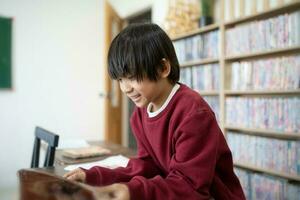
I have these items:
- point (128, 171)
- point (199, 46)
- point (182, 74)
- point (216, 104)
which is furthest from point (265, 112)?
point (128, 171)

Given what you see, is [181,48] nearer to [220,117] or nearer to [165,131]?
[220,117]

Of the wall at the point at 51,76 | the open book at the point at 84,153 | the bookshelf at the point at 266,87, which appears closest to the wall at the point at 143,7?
the wall at the point at 51,76

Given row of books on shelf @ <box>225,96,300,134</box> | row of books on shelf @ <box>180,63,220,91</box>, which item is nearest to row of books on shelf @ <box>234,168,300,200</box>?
row of books on shelf @ <box>225,96,300,134</box>

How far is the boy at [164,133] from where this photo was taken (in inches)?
24.2

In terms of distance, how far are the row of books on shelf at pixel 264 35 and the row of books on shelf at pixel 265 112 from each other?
365mm

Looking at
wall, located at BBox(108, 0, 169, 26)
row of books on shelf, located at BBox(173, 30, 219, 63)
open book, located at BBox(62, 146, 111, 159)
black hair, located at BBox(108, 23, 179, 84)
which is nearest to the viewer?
black hair, located at BBox(108, 23, 179, 84)

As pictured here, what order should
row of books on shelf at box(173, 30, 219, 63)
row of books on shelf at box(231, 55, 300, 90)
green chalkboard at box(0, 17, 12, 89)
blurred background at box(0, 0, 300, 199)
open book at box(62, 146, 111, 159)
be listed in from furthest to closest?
green chalkboard at box(0, 17, 12, 89) → row of books on shelf at box(173, 30, 219, 63) → blurred background at box(0, 0, 300, 199) → row of books on shelf at box(231, 55, 300, 90) → open book at box(62, 146, 111, 159)

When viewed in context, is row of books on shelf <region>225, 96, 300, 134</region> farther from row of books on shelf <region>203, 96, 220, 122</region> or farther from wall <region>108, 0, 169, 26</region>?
wall <region>108, 0, 169, 26</region>

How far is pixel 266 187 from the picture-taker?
6.86 ft

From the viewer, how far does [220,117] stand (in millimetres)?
2439

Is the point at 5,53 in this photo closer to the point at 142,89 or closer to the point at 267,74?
the point at 267,74

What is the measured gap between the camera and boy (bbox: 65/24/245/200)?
614mm

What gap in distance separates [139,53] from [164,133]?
23cm

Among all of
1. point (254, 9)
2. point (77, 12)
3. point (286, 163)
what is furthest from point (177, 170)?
point (77, 12)
